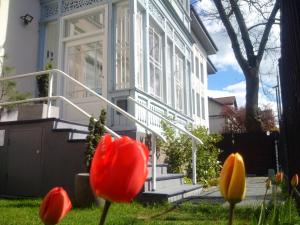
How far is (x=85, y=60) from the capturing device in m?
10.4

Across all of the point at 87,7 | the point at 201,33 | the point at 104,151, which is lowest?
the point at 104,151

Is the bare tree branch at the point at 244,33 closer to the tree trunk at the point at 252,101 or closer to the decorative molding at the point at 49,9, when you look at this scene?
the tree trunk at the point at 252,101

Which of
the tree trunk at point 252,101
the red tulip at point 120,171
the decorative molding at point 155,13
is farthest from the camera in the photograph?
the tree trunk at point 252,101

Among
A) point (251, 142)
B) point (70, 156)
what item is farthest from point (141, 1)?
point (251, 142)

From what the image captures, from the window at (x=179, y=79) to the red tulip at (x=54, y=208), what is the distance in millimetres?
12704

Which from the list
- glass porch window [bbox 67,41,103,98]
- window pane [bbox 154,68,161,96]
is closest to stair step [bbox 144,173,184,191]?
glass porch window [bbox 67,41,103,98]

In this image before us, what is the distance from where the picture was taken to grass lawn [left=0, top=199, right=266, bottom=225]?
3.98 meters

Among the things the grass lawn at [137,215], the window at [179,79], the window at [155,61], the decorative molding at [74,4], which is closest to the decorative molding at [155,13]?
the window at [155,61]

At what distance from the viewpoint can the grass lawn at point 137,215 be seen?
398 centimetres

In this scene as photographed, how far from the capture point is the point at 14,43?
9.27 meters

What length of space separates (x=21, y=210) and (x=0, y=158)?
2.61m

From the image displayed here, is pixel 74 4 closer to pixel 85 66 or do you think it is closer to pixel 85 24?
pixel 85 24

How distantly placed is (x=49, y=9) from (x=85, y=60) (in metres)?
1.82

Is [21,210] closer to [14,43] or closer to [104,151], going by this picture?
[104,151]
